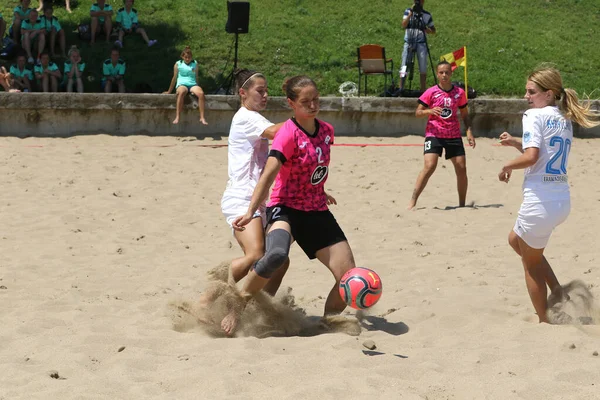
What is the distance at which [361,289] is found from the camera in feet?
16.9

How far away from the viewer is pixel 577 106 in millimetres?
5562

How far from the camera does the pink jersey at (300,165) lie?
5355 mm

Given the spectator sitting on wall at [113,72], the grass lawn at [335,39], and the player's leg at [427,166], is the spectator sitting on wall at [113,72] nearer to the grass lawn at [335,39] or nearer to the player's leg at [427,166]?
the grass lawn at [335,39]

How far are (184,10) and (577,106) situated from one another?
1389 cm

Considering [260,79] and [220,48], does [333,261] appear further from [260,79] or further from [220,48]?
[220,48]

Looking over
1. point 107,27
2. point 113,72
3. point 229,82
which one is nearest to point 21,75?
point 113,72

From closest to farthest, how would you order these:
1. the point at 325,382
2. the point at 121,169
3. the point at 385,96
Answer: the point at 325,382 → the point at 121,169 → the point at 385,96

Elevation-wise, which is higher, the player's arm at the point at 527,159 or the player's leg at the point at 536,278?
the player's arm at the point at 527,159

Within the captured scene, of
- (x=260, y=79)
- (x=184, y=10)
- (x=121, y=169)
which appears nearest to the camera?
(x=260, y=79)

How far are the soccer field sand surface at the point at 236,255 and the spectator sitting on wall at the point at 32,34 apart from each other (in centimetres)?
295

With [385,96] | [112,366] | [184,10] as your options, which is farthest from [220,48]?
[112,366]

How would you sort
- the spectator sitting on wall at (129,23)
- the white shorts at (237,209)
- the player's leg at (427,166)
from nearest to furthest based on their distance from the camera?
1. the white shorts at (237,209)
2. the player's leg at (427,166)
3. the spectator sitting on wall at (129,23)

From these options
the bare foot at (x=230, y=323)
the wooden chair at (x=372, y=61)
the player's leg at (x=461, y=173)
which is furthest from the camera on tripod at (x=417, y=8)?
the bare foot at (x=230, y=323)

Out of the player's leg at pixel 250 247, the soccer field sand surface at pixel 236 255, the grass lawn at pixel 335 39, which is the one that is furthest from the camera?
the grass lawn at pixel 335 39
